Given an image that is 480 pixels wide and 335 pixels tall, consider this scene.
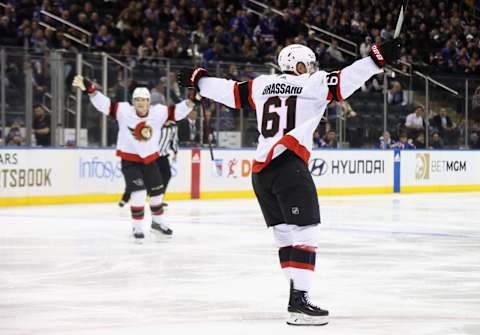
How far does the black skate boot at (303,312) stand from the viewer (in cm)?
569

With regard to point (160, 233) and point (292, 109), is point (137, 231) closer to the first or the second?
point (160, 233)

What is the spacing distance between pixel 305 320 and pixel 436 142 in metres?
17.0

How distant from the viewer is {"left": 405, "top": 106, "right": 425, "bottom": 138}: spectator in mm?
21375

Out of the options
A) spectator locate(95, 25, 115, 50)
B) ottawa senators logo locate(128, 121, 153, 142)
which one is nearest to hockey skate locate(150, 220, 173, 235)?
ottawa senators logo locate(128, 121, 153, 142)

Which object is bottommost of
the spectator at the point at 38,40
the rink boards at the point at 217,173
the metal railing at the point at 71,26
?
the rink boards at the point at 217,173

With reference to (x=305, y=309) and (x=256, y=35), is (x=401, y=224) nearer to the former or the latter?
(x=305, y=309)

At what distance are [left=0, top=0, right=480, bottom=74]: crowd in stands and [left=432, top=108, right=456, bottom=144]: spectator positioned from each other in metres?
2.17

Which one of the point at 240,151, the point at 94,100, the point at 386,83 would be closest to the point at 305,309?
the point at 94,100

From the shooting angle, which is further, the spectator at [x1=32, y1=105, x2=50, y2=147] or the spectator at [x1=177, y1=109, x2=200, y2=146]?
the spectator at [x1=177, y1=109, x2=200, y2=146]

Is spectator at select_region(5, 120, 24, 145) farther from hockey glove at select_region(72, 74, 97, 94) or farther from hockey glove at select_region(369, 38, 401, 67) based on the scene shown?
hockey glove at select_region(369, 38, 401, 67)

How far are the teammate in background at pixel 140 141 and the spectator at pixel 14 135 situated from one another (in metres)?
5.15

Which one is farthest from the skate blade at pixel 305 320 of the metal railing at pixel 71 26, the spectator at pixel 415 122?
the spectator at pixel 415 122

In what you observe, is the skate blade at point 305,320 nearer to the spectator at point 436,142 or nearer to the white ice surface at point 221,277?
the white ice surface at point 221,277

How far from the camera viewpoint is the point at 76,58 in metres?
16.3
